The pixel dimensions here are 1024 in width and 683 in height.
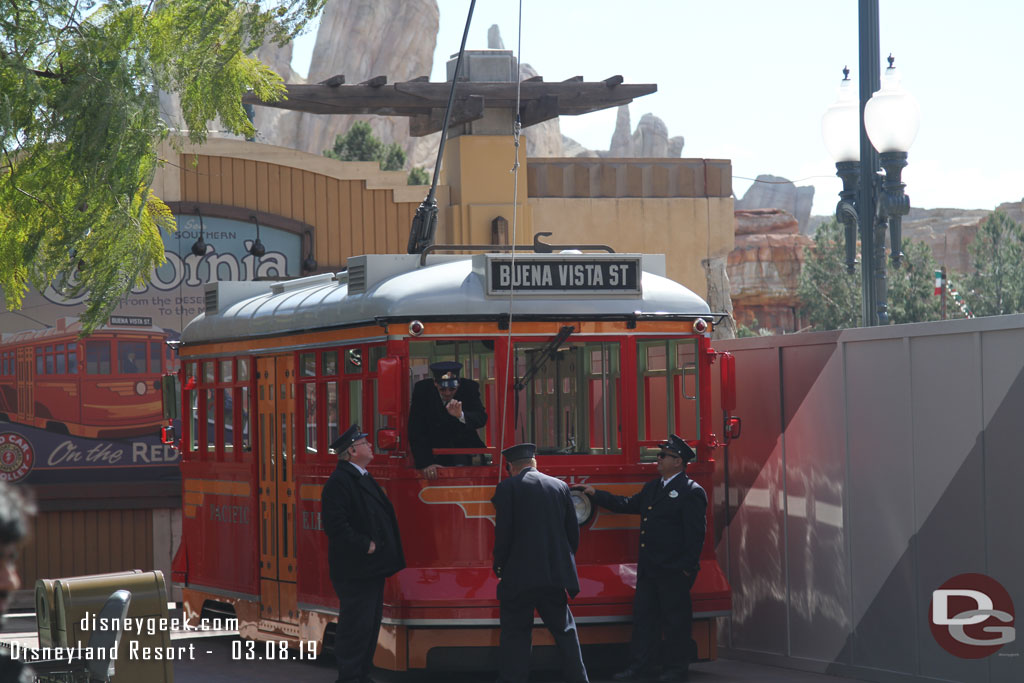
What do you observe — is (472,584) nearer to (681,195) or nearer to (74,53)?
(74,53)

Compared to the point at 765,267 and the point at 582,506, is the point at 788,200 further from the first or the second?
the point at 582,506

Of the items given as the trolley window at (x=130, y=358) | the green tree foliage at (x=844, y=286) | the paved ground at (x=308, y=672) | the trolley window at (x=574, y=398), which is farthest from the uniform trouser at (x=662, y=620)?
the green tree foliage at (x=844, y=286)

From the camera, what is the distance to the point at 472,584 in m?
10.4

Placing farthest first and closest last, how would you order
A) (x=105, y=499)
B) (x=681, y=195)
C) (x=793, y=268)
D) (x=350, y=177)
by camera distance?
(x=793, y=268) → (x=681, y=195) → (x=350, y=177) → (x=105, y=499)

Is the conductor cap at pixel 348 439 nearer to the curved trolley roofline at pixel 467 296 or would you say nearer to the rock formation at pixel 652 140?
the curved trolley roofline at pixel 467 296

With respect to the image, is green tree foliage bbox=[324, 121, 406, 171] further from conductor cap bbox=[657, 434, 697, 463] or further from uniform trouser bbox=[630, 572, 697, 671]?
uniform trouser bbox=[630, 572, 697, 671]

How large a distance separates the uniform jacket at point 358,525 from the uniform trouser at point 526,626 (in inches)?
33.0

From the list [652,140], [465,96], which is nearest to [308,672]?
[465,96]

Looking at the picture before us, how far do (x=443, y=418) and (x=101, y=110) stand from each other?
10.1 feet

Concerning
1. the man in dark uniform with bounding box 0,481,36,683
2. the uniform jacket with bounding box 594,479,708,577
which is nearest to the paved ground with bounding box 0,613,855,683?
the uniform jacket with bounding box 594,479,708,577

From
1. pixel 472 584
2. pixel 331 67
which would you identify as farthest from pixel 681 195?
pixel 331 67

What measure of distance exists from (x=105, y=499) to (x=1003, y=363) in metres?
11.1

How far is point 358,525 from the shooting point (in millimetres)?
10156

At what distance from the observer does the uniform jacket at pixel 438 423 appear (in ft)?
34.6
